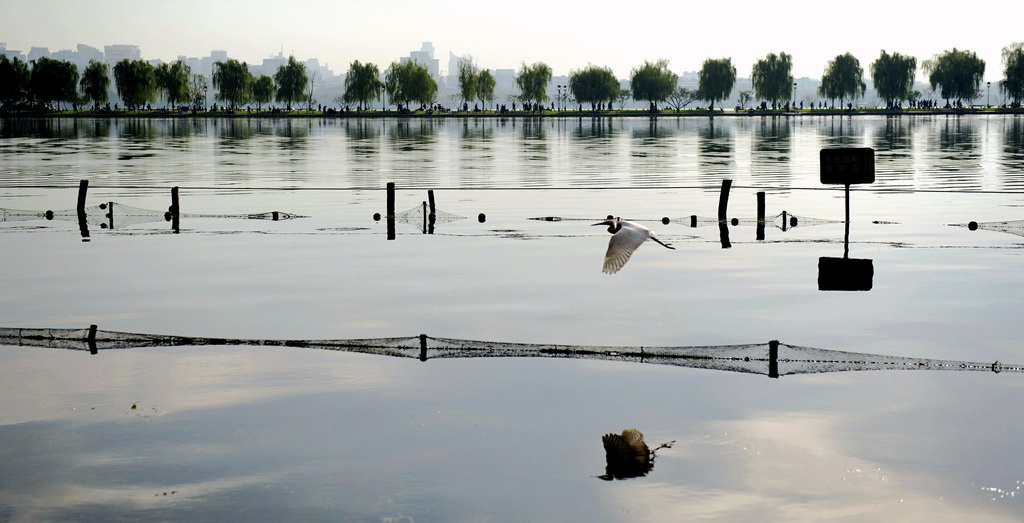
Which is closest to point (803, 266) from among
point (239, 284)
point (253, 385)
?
point (239, 284)

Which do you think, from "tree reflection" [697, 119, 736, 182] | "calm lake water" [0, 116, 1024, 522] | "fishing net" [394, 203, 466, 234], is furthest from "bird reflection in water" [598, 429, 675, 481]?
"tree reflection" [697, 119, 736, 182]

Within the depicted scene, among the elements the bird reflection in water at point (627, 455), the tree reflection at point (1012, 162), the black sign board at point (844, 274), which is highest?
the tree reflection at point (1012, 162)

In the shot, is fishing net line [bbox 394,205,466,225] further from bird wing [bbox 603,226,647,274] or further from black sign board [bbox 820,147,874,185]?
bird wing [bbox 603,226,647,274]

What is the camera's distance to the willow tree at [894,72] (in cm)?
18575

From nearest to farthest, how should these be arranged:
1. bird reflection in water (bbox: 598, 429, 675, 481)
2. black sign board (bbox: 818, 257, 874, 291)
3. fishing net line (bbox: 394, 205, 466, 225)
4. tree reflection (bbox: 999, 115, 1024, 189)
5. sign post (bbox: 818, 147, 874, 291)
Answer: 1. bird reflection in water (bbox: 598, 429, 675, 481)
2. black sign board (bbox: 818, 257, 874, 291)
3. sign post (bbox: 818, 147, 874, 291)
4. fishing net line (bbox: 394, 205, 466, 225)
5. tree reflection (bbox: 999, 115, 1024, 189)

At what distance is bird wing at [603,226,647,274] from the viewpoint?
15.3 m

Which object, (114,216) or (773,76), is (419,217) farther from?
(773,76)

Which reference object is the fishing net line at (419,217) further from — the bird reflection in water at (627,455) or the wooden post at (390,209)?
the bird reflection in water at (627,455)

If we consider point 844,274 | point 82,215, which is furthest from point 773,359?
point 82,215

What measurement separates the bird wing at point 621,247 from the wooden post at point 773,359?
7.37ft

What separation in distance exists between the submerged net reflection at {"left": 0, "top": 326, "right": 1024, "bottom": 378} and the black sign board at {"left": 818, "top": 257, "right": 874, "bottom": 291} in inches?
252

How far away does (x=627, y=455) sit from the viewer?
11.9 meters

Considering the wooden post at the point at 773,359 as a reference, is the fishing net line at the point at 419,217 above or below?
above

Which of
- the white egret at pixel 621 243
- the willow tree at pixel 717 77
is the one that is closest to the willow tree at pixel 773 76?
the willow tree at pixel 717 77
